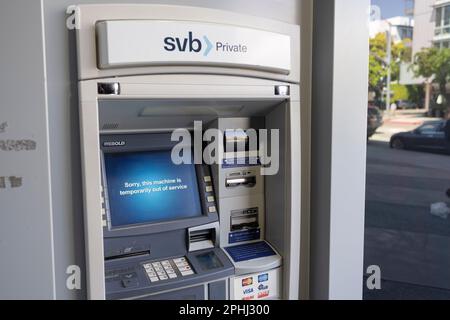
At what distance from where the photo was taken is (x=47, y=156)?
1514 mm

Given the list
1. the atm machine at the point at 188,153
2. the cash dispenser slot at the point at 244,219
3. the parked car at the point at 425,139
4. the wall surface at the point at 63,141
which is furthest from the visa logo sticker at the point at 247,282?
the parked car at the point at 425,139

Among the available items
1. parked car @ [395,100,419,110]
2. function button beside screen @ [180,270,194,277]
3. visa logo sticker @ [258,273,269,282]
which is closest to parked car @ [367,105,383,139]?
parked car @ [395,100,419,110]

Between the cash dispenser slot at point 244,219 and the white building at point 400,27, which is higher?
the white building at point 400,27

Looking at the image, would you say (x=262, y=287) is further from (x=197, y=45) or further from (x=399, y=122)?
(x=399, y=122)

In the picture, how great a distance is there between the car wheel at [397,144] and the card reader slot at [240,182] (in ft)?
15.1

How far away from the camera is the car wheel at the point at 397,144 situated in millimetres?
5965

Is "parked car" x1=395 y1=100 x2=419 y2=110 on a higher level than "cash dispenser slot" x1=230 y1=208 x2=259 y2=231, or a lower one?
higher

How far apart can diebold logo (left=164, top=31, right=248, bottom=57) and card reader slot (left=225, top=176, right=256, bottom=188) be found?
63 cm

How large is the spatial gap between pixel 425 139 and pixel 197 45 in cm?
499

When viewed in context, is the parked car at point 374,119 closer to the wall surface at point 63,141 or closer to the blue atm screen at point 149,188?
the blue atm screen at point 149,188

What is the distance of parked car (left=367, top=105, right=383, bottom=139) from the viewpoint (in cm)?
518

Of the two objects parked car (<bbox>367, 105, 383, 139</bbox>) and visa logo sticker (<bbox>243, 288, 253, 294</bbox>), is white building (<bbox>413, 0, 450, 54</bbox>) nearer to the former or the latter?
parked car (<bbox>367, 105, 383, 139</bbox>)

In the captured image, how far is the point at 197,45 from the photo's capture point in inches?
66.4

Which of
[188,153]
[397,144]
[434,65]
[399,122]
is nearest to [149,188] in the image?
[188,153]
